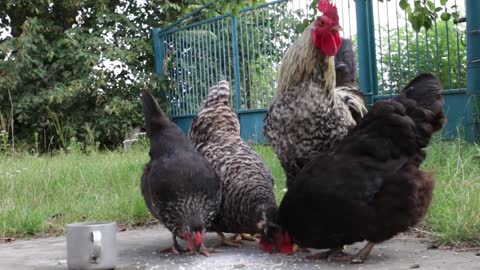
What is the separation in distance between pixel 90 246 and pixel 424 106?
187cm

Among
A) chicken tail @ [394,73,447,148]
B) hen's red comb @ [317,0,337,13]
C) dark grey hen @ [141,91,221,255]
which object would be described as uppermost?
hen's red comb @ [317,0,337,13]

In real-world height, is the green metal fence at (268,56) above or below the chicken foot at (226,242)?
above

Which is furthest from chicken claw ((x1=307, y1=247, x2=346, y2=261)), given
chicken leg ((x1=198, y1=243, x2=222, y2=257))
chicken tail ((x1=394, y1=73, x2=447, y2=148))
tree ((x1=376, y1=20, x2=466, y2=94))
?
tree ((x1=376, y1=20, x2=466, y2=94))

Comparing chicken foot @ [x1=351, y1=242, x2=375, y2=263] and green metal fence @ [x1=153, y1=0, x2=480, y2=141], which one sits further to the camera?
green metal fence @ [x1=153, y1=0, x2=480, y2=141]

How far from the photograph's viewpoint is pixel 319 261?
330 centimetres

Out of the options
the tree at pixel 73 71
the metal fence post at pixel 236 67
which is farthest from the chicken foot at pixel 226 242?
the tree at pixel 73 71

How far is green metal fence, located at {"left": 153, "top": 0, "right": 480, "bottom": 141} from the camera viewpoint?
6.85 meters

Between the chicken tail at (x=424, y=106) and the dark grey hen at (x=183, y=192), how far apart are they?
3.79 ft

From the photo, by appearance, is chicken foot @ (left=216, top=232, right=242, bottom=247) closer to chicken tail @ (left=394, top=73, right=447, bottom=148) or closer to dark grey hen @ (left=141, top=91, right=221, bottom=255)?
dark grey hen @ (left=141, top=91, right=221, bottom=255)

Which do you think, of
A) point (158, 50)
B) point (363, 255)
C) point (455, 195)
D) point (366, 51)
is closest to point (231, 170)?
point (363, 255)

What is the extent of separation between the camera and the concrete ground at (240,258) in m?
3.13

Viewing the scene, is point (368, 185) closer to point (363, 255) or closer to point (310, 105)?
point (363, 255)

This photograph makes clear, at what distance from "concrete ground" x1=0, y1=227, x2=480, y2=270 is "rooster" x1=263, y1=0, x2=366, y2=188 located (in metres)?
0.52

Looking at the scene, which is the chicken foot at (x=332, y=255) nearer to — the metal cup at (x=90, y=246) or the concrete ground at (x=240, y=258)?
the concrete ground at (x=240, y=258)
